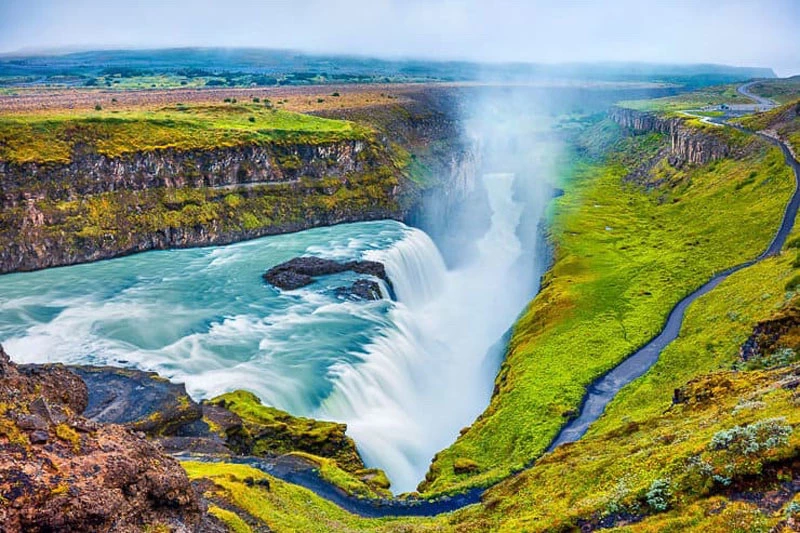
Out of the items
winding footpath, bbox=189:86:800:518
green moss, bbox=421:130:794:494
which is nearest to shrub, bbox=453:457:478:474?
green moss, bbox=421:130:794:494

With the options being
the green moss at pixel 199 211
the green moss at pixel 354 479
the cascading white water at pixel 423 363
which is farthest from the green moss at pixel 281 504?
the green moss at pixel 199 211

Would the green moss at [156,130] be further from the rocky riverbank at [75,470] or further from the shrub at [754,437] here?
the shrub at [754,437]

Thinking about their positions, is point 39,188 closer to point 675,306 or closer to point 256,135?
point 256,135

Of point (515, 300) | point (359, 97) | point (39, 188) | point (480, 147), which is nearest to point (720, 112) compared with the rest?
point (480, 147)

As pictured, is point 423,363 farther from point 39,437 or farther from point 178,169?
point 178,169

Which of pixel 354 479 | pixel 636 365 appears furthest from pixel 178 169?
pixel 636 365

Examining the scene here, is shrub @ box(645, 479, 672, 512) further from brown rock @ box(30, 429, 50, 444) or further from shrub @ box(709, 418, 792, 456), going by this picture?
brown rock @ box(30, 429, 50, 444)
